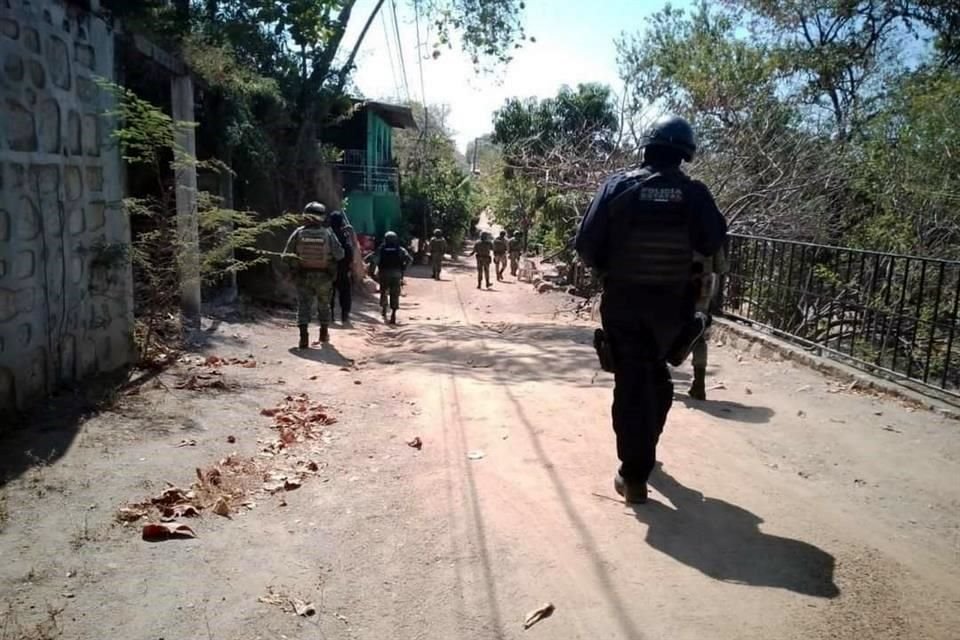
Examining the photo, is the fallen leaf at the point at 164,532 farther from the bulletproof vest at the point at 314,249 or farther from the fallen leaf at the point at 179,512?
the bulletproof vest at the point at 314,249

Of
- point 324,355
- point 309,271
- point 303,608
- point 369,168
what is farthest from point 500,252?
point 303,608

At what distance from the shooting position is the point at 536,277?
24219 mm

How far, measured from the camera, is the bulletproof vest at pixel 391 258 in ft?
41.2

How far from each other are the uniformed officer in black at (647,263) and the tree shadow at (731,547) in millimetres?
256

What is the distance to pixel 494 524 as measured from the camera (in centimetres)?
350

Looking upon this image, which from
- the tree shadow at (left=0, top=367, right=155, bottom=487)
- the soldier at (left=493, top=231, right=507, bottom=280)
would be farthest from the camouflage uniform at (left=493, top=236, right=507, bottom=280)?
A: the tree shadow at (left=0, top=367, right=155, bottom=487)

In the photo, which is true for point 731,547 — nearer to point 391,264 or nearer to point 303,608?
point 303,608

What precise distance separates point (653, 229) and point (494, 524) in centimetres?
158

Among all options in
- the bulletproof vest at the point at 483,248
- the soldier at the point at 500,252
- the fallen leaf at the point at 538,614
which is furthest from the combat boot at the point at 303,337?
the soldier at the point at 500,252

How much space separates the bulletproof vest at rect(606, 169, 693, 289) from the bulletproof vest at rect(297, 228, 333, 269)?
5.76 m

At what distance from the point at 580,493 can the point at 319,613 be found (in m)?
1.58

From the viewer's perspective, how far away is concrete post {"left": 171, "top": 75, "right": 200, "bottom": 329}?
673 cm

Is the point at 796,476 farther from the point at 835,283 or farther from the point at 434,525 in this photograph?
the point at 835,283

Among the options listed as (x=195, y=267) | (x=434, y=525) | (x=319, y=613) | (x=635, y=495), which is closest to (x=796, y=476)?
(x=635, y=495)
